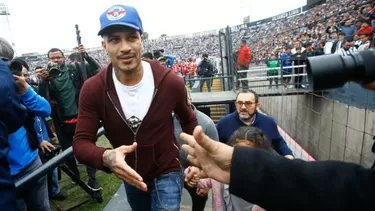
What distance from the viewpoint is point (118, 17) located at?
1.65 metres

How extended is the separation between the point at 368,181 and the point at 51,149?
3.08m

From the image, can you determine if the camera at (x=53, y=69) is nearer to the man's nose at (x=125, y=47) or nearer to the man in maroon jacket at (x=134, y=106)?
the man in maroon jacket at (x=134, y=106)

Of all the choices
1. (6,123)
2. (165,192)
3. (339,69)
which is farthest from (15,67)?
(339,69)

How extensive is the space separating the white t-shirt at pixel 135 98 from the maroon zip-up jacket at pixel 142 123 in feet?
0.09

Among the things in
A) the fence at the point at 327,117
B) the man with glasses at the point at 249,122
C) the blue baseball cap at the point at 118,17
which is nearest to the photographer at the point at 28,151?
the blue baseball cap at the point at 118,17

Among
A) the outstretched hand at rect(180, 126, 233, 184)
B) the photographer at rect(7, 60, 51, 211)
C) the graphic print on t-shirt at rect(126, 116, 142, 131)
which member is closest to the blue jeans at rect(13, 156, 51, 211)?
the photographer at rect(7, 60, 51, 211)

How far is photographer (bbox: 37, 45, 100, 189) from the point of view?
3838 mm

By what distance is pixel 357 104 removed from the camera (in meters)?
4.25

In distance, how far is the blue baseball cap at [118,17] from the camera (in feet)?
5.41

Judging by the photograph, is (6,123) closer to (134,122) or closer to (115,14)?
(134,122)

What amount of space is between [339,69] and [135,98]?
49.0 inches

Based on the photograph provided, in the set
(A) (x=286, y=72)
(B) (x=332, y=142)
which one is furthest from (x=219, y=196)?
(A) (x=286, y=72)

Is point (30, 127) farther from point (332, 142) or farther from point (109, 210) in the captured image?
point (332, 142)

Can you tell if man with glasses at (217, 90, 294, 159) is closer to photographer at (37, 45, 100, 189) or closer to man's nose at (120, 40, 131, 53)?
man's nose at (120, 40, 131, 53)
